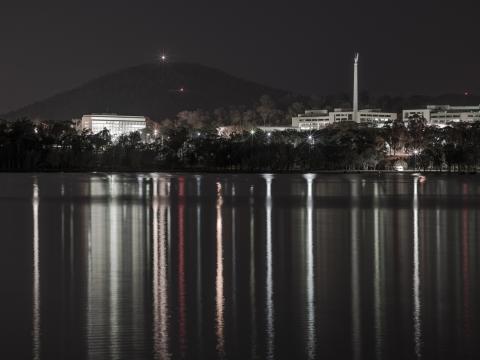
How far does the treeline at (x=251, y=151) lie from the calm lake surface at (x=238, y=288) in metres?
67.2

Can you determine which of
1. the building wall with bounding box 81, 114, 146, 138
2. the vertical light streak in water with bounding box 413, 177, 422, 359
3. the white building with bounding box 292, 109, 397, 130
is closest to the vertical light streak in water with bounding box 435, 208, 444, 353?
the vertical light streak in water with bounding box 413, 177, 422, 359

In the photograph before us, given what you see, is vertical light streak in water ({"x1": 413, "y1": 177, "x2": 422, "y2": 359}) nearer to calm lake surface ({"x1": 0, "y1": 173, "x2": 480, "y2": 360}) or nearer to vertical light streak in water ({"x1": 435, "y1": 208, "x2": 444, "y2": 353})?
calm lake surface ({"x1": 0, "y1": 173, "x2": 480, "y2": 360})

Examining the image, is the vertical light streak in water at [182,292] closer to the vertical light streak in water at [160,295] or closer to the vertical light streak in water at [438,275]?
the vertical light streak in water at [160,295]

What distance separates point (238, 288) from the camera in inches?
506

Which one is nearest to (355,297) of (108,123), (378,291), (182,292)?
(378,291)

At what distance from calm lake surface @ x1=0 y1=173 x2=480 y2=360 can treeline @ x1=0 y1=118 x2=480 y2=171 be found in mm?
67177

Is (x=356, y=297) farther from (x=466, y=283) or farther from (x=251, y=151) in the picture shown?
(x=251, y=151)

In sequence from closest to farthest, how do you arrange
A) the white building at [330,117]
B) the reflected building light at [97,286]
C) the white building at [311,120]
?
1. the reflected building light at [97,286]
2. the white building at [330,117]
3. the white building at [311,120]

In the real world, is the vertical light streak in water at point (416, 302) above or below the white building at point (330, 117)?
below

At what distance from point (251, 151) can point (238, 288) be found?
259 feet

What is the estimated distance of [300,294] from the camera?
1232cm

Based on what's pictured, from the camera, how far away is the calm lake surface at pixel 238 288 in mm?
9367

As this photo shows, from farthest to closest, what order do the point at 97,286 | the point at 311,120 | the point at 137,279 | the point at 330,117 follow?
the point at 311,120 < the point at 330,117 < the point at 137,279 < the point at 97,286

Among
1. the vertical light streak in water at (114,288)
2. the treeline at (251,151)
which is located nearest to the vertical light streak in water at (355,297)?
the vertical light streak in water at (114,288)
